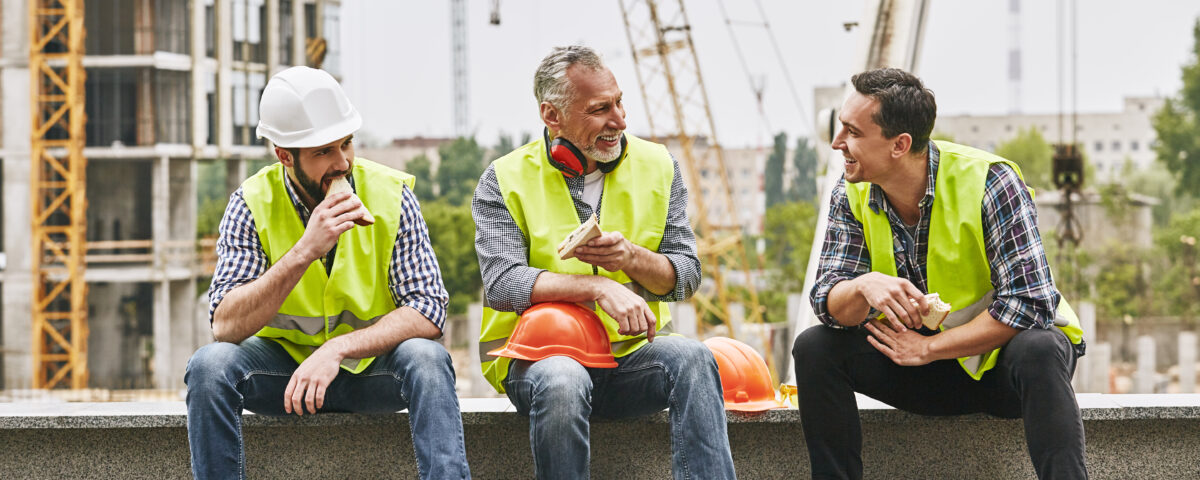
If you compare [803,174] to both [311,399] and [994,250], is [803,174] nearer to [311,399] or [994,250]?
[994,250]

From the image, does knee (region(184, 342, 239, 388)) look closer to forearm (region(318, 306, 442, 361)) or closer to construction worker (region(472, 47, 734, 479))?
forearm (region(318, 306, 442, 361))

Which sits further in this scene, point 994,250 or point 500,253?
point 500,253

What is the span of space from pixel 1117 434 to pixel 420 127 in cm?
5986

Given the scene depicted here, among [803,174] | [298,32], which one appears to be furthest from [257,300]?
[803,174]

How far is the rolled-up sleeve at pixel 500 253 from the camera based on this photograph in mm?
3117

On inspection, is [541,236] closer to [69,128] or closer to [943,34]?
[69,128]

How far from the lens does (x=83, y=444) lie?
356cm

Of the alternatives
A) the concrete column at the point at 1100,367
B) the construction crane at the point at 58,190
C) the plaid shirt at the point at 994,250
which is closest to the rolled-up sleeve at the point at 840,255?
the plaid shirt at the point at 994,250

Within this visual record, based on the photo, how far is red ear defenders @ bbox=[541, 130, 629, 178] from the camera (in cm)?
322

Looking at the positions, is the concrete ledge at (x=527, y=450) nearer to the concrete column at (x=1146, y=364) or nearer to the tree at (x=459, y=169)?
the concrete column at (x=1146, y=364)

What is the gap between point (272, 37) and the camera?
43.5m

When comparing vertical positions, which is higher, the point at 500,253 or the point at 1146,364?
the point at 500,253

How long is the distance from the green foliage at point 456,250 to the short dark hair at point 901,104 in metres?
48.2

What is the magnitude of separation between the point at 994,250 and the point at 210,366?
6.57 feet
